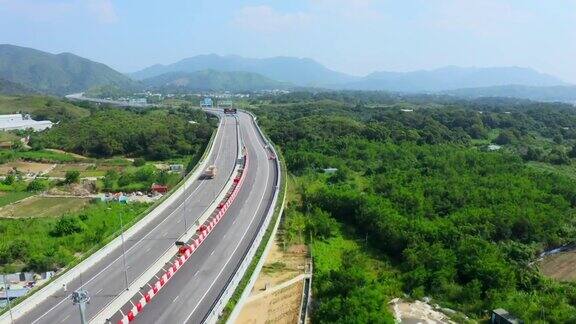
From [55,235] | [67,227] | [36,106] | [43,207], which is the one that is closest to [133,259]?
[67,227]

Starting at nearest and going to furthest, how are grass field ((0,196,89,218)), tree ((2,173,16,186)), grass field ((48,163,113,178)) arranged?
1. grass field ((0,196,89,218))
2. tree ((2,173,16,186))
3. grass field ((48,163,113,178))

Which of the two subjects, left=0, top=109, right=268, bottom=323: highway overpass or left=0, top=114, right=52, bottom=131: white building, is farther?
left=0, top=114, right=52, bottom=131: white building

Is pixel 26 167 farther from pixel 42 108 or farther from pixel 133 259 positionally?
pixel 42 108

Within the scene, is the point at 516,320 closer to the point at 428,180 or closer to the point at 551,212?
the point at 551,212

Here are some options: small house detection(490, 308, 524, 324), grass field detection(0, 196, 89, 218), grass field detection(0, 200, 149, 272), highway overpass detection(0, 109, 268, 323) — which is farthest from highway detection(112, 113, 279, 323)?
grass field detection(0, 196, 89, 218)

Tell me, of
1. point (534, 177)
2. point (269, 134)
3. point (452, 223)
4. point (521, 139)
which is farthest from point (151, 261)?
point (521, 139)

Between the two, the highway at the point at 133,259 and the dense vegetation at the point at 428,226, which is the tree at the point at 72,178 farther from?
the dense vegetation at the point at 428,226

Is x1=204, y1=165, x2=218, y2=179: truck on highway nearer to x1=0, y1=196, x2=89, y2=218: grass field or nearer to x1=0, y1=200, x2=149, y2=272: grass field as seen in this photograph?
x1=0, y1=200, x2=149, y2=272: grass field
